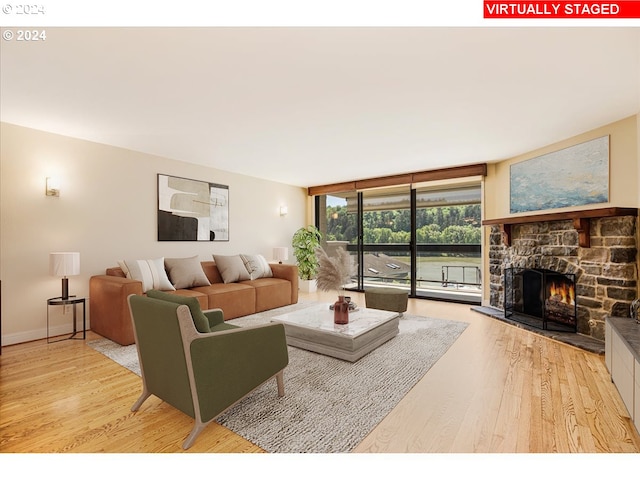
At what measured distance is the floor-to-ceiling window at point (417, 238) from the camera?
5527 mm

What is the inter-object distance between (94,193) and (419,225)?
5111 mm

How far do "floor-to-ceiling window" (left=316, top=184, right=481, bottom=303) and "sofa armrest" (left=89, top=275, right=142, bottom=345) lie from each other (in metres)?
3.27

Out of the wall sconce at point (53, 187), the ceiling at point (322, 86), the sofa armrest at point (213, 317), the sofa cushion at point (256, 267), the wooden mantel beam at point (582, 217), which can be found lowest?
the sofa armrest at point (213, 317)

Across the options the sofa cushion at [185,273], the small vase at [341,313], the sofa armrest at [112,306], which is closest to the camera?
the small vase at [341,313]

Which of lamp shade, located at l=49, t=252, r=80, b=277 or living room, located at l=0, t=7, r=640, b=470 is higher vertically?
living room, located at l=0, t=7, r=640, b=470

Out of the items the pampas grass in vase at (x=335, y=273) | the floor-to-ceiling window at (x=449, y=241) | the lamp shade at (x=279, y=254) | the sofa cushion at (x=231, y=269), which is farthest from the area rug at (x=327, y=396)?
the lamp shade at (x=279, y=254)

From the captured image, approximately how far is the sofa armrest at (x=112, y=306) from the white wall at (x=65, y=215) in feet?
1.22

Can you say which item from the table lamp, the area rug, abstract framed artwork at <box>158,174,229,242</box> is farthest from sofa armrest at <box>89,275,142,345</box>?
abstract framed artwork at <box>158,174,229,242</box>

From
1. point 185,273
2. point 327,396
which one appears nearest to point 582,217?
point 327,396

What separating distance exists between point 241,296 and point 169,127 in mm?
2288

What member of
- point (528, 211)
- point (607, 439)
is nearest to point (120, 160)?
point (607, 439)

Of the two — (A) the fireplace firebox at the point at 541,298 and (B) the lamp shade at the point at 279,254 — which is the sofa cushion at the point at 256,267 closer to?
(B) the lamp shade at the point at 279,254

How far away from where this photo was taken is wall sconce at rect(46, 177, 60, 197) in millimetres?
3428

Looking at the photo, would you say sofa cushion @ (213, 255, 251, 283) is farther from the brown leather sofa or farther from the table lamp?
the table lamp
